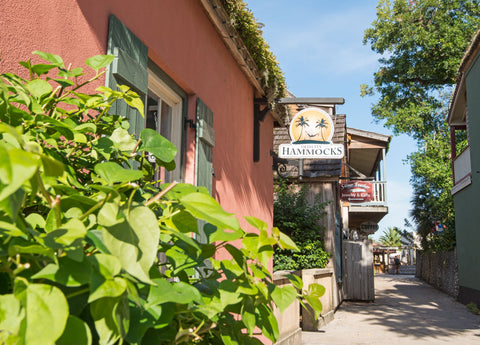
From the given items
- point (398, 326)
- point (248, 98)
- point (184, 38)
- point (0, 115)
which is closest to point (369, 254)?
point (398, 326)

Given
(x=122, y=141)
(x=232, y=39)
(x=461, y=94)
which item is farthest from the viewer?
(x=461, y=94)

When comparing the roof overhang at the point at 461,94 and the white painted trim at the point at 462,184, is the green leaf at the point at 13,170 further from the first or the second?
the white painted trim at the point at 462,184

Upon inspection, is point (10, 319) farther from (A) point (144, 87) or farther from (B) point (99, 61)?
(A) point (144, 87)

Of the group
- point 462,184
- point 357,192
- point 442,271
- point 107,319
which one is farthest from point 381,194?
point 107,319

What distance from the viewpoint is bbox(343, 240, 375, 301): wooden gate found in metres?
14.0

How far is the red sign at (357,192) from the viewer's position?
16781 mm

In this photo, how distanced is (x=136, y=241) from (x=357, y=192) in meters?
16.8

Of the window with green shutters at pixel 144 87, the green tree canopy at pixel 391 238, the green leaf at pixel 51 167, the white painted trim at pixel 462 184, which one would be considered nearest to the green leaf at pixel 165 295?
the green leaf at pixel 51 167

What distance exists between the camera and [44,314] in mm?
555

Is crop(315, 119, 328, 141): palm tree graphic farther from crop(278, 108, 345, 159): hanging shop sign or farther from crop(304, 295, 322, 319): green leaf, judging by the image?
crop(304, 295, 322, 319): green leaf

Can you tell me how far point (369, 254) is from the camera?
47.8 feet

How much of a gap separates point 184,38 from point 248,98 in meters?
2.10

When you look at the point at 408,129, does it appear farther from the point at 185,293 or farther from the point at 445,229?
the point at 185,293

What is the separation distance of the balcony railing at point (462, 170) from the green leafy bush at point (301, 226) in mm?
5073
